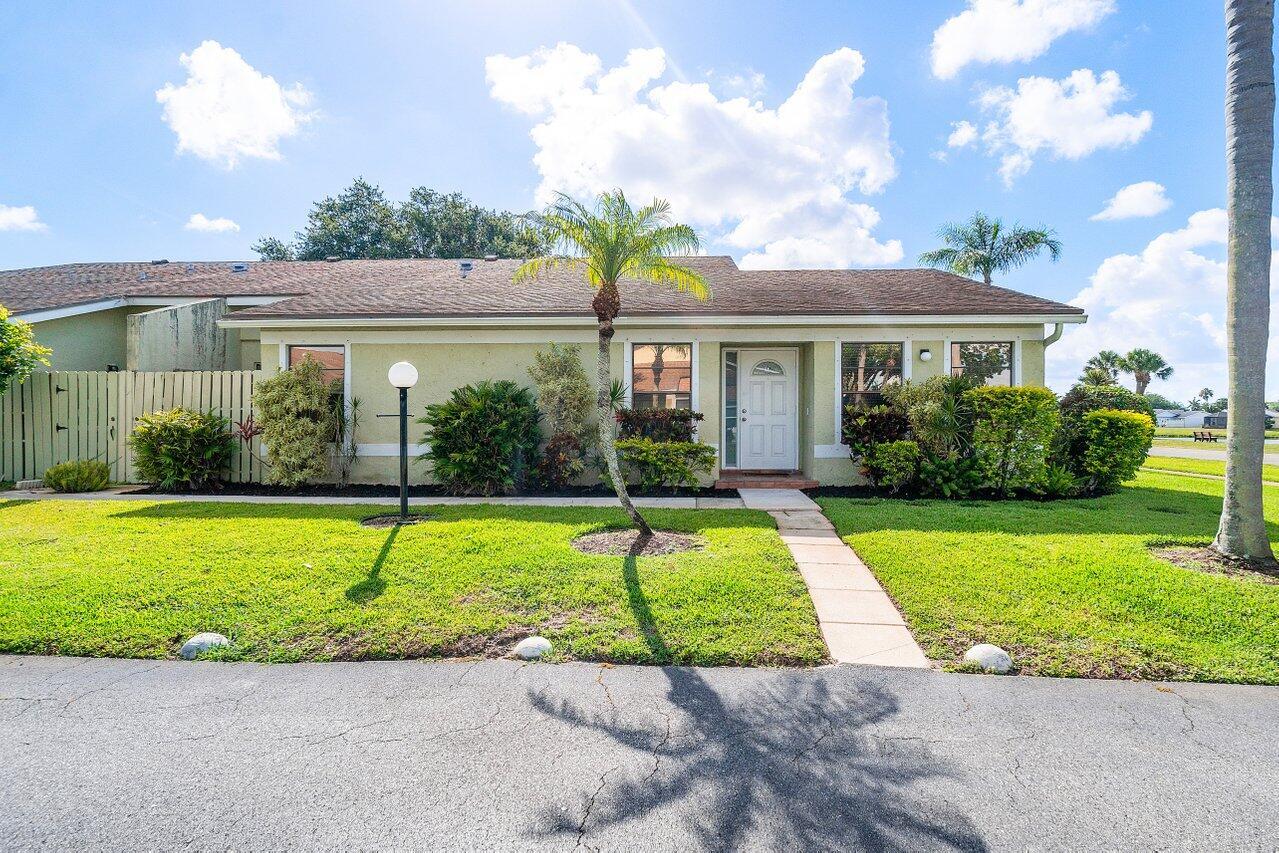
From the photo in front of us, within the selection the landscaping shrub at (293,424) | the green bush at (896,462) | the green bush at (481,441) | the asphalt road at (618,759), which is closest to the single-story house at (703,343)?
the landscaping shrub at (293,424)

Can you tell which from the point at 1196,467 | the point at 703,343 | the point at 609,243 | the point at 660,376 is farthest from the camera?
the point at 1196,467

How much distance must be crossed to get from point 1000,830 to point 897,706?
0.89 m

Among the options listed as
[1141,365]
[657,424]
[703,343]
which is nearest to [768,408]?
[703,343]

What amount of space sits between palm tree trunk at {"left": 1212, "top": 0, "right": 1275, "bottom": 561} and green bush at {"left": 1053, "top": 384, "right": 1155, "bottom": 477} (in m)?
Result: 3.67

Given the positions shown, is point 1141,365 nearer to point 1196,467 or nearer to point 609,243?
point 1196,467

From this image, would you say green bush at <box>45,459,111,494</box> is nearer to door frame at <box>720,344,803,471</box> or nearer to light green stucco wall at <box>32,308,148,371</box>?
light green stucco wall at <box>32,308,148,371</box>

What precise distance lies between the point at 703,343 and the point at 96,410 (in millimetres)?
11184

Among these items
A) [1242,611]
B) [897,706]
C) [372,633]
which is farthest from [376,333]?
[1242,611]

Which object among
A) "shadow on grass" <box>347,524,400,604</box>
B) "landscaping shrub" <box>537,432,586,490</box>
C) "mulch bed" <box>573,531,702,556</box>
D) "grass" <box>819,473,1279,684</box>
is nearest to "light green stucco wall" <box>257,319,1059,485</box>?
"landscaping shrub" <box>537,432,586,490</box>

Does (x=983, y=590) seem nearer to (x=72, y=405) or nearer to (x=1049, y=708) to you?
(x=1049, y=708)

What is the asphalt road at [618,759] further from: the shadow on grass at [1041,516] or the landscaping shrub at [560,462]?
the landscaping shrub at [560,462]

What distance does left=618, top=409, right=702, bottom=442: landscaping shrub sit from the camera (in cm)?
911

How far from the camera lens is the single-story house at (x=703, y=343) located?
9242mm

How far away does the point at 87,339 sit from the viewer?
37.6ft
